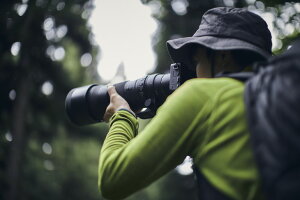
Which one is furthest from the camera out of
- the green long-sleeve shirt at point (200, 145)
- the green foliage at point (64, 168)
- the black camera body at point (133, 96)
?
the green foliage at point (64, 168)

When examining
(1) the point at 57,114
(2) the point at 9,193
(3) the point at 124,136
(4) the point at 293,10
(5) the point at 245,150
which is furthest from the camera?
(1) the point at 57,114

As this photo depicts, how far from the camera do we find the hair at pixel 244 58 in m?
1.60

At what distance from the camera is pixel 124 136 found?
1.55m

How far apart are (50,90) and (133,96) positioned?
377 inches

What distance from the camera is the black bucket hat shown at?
1.58m

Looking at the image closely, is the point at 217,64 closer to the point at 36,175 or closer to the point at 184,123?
the point at 184,123

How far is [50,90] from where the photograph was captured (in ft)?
37.5

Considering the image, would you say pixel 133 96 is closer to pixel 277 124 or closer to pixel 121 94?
pixel 121 94

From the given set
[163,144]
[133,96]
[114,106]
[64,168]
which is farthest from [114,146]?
[64,168]

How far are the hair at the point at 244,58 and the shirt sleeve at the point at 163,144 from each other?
338 millimetres

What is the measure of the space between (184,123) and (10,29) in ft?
27.0

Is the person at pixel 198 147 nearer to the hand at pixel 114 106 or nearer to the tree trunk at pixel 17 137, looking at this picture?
the hand at pixel 114 106

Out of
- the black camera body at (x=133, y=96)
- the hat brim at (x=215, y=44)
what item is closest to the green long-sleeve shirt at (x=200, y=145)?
the hat brim at (x=215, y=44)

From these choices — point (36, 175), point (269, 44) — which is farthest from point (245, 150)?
point (36, 175)
